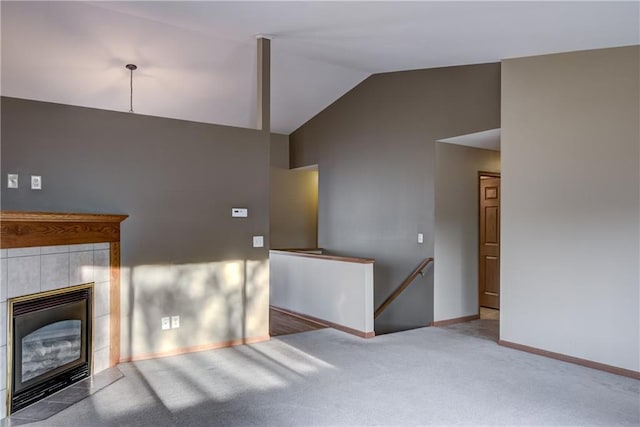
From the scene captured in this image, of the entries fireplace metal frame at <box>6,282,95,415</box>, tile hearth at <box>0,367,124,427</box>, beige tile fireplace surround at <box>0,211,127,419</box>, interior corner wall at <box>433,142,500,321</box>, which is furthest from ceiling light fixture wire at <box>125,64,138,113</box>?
interior corner wall at <box>433,142,500,321</box>

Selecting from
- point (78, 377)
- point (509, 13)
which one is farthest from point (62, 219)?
point (509, 13)

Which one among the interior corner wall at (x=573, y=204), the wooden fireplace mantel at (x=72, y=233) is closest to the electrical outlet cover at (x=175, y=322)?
the wooden fireplace mantel at (x=72, y=233)

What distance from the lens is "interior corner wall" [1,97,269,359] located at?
3.51m

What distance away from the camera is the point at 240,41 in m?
4.81

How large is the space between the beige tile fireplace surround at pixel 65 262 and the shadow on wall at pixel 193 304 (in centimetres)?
15

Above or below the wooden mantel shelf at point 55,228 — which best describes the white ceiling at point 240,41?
above

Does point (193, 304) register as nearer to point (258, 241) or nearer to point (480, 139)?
point (258, 241)

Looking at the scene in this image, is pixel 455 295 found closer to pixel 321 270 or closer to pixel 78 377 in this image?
pixel 321 270

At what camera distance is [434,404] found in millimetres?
3021

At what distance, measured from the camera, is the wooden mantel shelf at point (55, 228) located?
2.80m

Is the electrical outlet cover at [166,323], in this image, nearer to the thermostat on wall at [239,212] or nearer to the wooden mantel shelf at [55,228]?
the wooden mantel shelf at [55,228]

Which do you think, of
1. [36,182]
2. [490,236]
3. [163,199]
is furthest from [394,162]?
[36,182]

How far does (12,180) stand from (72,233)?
2.04 ft

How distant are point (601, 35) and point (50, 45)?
502 centimetres
